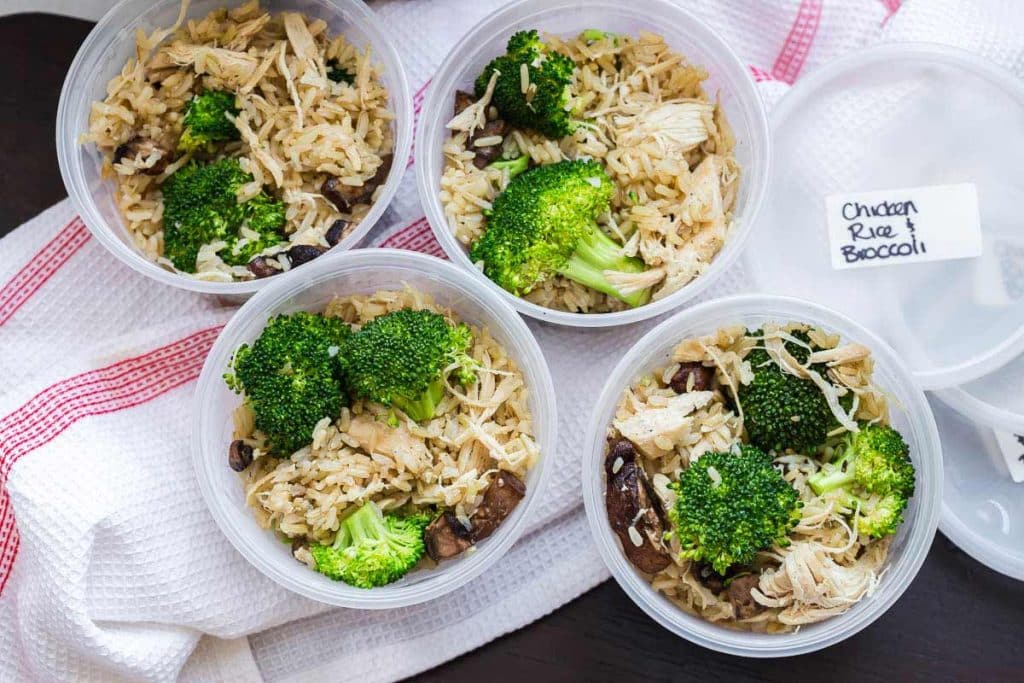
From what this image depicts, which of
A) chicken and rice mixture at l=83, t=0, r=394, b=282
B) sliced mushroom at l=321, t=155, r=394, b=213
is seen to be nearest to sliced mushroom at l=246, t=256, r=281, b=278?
chicken and rice mixture at l=83, t=0, r=394, b=282

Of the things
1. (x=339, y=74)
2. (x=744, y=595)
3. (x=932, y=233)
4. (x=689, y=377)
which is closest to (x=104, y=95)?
(x=339, y=74)

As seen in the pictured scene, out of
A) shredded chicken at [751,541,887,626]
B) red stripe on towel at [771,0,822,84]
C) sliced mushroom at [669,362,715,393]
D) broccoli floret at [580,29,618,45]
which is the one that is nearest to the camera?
shredded chicken at [751,541,887,626]

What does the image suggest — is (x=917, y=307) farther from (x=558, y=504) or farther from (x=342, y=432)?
(x=342, y=432)

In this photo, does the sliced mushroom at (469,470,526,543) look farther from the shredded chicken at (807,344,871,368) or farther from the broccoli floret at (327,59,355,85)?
the broccoli floret at (327,59,355,85)

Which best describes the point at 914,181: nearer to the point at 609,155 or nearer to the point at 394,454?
the point at 609,155

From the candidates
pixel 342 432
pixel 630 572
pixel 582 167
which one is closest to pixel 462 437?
pixel 342 432

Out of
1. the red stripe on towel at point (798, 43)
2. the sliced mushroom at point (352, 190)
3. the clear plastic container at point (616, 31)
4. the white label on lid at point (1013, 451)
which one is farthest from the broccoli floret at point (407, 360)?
the white label on lid at point (1013, 451)

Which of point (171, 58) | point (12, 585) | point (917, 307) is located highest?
point (171, 58)
